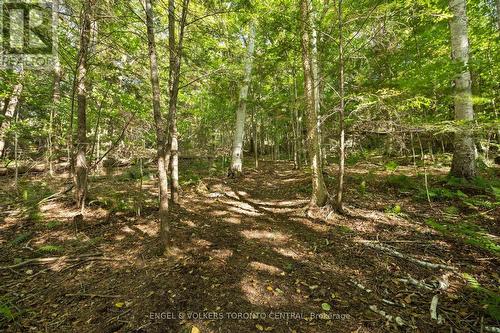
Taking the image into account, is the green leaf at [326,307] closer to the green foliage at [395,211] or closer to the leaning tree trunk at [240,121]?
the green foliage at [395,211]

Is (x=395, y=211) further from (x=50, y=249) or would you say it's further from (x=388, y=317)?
(x=50, y=249)

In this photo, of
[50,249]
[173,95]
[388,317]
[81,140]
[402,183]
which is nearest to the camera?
[388,317]

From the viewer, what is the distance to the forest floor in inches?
117

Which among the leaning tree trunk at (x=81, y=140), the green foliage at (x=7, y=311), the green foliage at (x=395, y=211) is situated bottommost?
the green foliage at (x=7, y=311)

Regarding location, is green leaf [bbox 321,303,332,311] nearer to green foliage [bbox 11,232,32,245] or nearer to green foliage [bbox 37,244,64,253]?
green foliage [bbox 37,244,64,253]

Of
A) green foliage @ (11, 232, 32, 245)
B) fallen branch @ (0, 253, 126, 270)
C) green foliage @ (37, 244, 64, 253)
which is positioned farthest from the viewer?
green foliage @ (11, 232, 32, 245)

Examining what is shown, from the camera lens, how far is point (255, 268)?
12.9ft

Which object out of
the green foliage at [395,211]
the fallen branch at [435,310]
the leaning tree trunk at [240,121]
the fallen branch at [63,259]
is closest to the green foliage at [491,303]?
the fallen branch at [435,310]

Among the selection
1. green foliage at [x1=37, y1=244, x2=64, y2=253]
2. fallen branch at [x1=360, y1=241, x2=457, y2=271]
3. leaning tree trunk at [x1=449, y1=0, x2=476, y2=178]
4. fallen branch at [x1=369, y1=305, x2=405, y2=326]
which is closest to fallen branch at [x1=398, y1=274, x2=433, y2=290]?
fallen branch at [x1=360, y1=241, x2=457, y2=271]

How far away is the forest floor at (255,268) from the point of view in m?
2.97

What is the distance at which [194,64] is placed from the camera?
7.04m

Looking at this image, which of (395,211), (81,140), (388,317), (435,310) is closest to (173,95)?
(81,140)

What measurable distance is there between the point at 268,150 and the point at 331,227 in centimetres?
2653

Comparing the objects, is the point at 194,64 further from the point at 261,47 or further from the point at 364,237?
the point at 261,47
